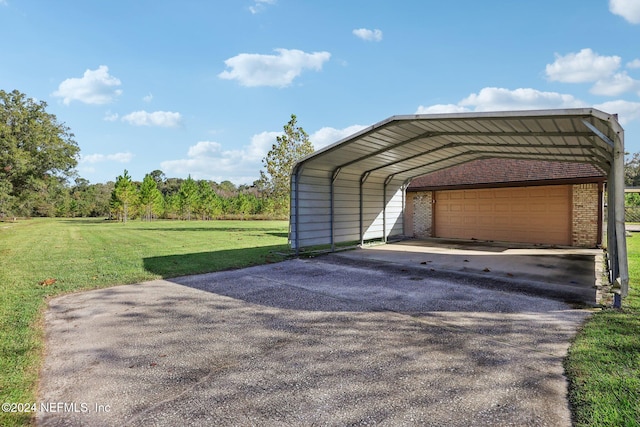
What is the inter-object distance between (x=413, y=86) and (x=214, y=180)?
70690 mm

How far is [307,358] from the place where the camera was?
121 inches

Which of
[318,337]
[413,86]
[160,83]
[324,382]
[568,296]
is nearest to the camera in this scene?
[324,382]

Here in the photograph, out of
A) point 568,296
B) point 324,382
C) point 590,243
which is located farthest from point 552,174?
point 324,382

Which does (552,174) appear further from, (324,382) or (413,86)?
(324,382)

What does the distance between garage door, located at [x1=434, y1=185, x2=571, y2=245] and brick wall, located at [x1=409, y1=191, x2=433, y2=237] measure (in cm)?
33

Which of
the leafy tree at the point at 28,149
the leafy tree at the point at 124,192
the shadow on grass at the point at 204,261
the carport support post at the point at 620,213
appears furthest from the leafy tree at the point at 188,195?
the carport support post at the point at 620,213

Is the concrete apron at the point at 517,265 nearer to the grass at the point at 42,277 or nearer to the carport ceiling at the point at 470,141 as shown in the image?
the carport ceiling at the point at 470,141

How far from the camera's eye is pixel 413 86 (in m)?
13.3

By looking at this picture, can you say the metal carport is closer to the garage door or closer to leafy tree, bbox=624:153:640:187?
the garage door

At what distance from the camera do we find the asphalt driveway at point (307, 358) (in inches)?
88.2

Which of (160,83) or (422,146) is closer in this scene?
(422,146)

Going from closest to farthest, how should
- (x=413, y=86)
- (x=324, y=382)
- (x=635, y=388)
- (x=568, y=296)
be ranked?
(x=635, y=388) < (x=324, y=382) < (x=568, y=296) < (x=413, y=86)

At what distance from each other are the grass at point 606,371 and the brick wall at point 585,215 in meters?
9.18

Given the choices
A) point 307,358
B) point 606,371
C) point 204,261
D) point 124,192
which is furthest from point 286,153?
point 124,192
